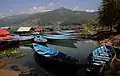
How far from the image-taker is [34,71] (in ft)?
102

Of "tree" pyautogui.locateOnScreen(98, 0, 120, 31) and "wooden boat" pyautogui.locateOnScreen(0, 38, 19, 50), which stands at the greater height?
A: "tree" pyautogui.locateOnScreen(98, 0, 120, 31)

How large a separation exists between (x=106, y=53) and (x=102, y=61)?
189 inches

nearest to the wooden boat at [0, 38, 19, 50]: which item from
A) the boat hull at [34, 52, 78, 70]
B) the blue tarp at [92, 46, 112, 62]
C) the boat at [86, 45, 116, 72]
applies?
the boat hull at [34, 52, 78, 70]

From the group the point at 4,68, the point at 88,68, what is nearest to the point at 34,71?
the point at 4,68

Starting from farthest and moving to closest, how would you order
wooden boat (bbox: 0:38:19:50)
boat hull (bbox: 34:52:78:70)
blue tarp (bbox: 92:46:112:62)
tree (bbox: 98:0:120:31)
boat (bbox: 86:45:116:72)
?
tree (bbox: 98:0:120:31)
wooden boat (bbox: 0:38:19:50)
blue tarp (bbox: 92:46:112:62)
boat (bbox: 86:45:116:72)
boat hull (bbox: 34:52:78:70)

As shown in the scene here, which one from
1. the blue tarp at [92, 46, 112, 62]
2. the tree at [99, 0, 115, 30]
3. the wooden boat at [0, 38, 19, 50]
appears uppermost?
the tree at [99, 0, 115, 30]

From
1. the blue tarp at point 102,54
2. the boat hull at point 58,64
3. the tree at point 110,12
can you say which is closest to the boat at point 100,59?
the blue tarp at point 102,54

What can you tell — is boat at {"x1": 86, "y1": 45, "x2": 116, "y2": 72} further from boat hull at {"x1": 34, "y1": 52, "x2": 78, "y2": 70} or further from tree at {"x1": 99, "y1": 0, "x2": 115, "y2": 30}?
tree at {"x1": 99, "y1": 0, "x2": 115, "y2": 30}

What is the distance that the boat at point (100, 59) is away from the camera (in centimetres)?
2750

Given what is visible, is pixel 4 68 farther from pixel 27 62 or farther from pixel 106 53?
pixel 106 53

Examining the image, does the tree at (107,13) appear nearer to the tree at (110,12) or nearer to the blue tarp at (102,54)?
the tree at (110,12)

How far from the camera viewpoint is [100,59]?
30.6m

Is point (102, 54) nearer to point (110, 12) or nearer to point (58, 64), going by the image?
point (58, 64)

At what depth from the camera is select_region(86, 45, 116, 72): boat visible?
90.2ft
